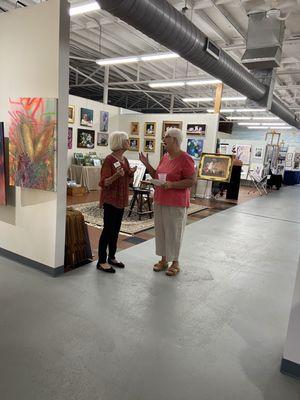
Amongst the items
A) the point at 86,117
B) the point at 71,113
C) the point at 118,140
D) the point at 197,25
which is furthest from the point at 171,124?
the point at 118,140

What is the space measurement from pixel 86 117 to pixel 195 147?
361 centimetres

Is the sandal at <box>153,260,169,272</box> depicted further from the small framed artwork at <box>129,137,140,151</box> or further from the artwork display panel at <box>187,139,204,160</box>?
the small framed artwork at <box>129,137,140,151</box>

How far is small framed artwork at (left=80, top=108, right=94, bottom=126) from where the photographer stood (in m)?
9.36

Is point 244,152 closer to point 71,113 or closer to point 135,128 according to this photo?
point 135,128

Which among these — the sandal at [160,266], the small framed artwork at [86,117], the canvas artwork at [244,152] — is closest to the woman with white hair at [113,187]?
the sandal at [160,266]

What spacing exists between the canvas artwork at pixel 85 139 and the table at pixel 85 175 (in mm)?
876

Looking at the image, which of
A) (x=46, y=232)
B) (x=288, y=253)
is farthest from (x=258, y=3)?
(x=46, y=232)

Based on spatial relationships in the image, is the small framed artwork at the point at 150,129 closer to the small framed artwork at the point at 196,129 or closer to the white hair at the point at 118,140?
the small framed artwork at the point at 196,129

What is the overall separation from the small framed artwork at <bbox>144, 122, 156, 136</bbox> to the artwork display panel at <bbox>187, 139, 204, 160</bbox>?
140cm

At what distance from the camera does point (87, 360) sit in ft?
6.46

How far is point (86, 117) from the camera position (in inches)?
375

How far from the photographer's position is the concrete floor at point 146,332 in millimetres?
1804

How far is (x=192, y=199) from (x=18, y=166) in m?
6.54

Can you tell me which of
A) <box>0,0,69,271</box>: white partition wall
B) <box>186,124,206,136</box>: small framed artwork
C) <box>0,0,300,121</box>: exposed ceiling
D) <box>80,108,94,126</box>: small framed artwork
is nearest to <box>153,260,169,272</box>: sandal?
<box>0,0,69,271</box>: white partition wall
